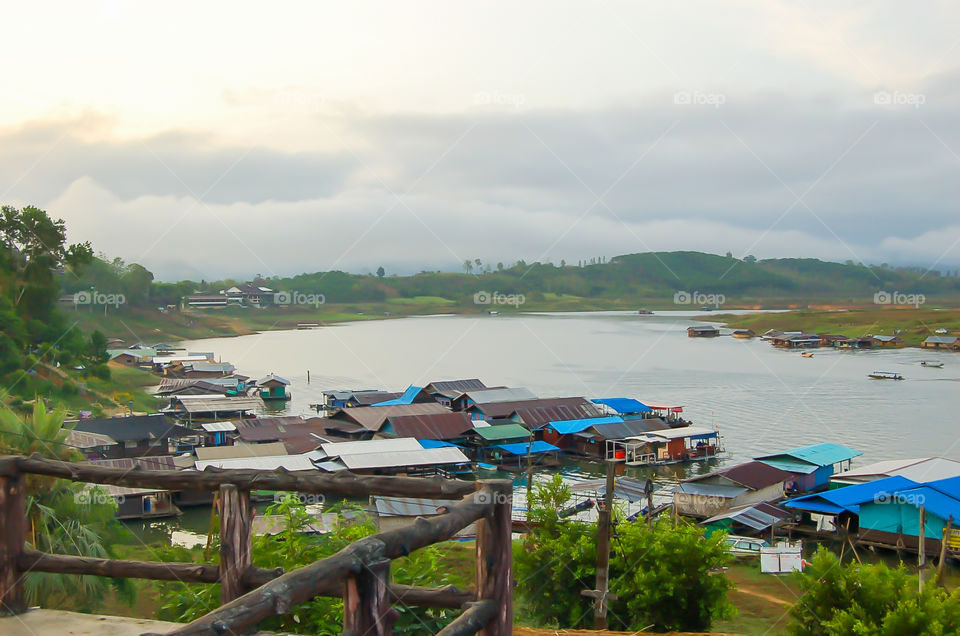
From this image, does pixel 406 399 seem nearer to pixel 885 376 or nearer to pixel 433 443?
pixel 433 443

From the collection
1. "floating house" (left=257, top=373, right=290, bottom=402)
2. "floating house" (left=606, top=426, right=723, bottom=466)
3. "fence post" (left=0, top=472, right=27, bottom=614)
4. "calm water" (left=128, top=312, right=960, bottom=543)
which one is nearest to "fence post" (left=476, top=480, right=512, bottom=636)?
"fence post" (left=0, top=472, right=27, bottom=614)

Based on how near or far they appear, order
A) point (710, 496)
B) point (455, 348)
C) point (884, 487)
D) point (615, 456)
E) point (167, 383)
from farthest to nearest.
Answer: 1. point (455, 348)
2. point (167, 383)
3. point (615, 456)
4. point (710, 496)
5. point (884, 487)

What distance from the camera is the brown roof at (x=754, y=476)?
15781 millimetres

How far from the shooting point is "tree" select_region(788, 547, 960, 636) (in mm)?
4949

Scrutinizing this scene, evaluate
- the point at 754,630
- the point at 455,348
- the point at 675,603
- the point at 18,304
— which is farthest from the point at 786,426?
the point at 455,348

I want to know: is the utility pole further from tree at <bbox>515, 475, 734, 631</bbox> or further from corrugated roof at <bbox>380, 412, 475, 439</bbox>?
corrugated roof at <bbox>380, 412, 475, 439</bbox>

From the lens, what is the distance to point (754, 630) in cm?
860

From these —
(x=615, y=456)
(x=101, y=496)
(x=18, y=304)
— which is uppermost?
(x=18, y=304)

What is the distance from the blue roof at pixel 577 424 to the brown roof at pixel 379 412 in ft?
10.7

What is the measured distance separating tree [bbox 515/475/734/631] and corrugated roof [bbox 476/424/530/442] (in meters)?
13.1

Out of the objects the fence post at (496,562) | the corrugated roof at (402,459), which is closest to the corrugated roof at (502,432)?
the corrugated roof at (402,459)

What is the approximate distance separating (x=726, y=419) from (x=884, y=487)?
1143 centimetres

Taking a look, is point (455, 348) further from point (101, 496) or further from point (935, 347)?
point (101, 496)

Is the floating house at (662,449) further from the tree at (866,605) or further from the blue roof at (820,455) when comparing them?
the tree at (866,605)
